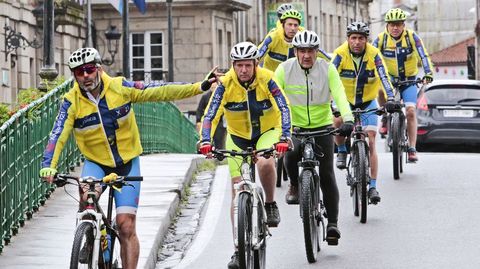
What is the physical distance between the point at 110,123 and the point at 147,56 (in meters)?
50.8

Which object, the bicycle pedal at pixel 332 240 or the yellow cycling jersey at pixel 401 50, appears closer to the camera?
the bicycle pedal at pixel 332 240

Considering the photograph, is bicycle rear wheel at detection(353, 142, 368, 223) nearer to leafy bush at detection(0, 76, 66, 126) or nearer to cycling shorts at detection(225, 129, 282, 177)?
cycling shorts at detection(225, 129, 282, 177)

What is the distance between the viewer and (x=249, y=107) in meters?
12.9

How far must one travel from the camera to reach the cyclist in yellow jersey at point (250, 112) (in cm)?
1251

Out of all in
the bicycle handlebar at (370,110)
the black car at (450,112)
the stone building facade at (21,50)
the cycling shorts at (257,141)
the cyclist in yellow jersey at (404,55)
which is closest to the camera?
the cycling shorts at (257,141)

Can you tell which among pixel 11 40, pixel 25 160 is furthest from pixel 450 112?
pixel 11 40

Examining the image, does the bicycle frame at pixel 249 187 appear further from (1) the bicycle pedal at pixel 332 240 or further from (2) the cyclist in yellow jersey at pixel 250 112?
(1) the bicycle pedal at pixel 332 240

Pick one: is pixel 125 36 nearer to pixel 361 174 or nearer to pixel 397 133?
pixel 397 133

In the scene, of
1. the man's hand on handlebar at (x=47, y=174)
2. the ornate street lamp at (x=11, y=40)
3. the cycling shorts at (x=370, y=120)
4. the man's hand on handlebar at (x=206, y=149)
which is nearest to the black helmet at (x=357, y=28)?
the cycling shorts at (x=370, y=120)

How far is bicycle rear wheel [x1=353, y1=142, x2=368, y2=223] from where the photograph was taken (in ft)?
51.4

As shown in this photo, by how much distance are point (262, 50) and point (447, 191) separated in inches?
114

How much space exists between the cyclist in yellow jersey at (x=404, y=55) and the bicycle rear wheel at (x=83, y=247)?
10.3 meters

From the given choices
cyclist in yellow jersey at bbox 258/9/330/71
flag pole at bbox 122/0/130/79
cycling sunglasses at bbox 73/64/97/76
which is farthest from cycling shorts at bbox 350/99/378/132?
flag pole at bbox 122/0/130/79

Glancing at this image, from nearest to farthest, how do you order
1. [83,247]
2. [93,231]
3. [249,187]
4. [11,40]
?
[83,247] → [93,231] → [249,187] → [11,40]
